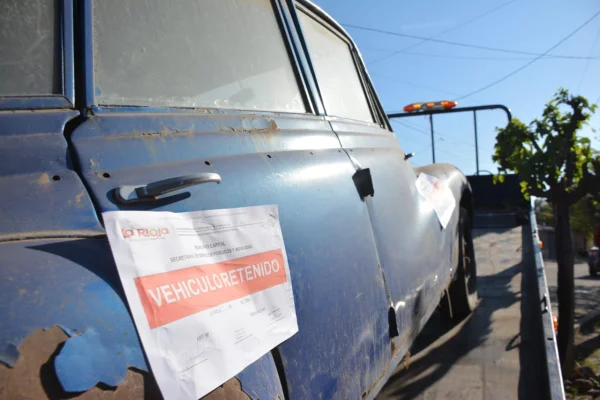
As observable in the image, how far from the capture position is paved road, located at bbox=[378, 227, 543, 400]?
2824 mm

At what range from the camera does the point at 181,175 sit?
127 centimetres

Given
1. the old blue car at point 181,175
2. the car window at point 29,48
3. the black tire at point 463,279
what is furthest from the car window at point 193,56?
the black tire at point 463,279

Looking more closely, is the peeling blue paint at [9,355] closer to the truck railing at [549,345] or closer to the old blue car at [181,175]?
the old blue car at [181,175]

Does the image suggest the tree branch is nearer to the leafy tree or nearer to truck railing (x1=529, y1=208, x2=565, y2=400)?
the leafy tree

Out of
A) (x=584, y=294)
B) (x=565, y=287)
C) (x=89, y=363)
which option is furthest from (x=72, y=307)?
(x=584, y=294)

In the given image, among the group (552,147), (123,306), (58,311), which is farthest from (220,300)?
(552,147)

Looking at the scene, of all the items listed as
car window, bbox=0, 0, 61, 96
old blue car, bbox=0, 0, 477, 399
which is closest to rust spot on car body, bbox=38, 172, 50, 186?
old blue car, bbox=0, 0, 477, 399

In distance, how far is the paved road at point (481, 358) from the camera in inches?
111

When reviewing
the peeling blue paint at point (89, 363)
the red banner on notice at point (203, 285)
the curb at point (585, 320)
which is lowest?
the curb at point (585, 320)

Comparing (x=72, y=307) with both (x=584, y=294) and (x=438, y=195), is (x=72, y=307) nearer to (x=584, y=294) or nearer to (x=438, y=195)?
(x=438, y=195)

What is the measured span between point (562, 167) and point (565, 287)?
183 centimetres

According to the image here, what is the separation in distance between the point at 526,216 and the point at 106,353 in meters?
8.06

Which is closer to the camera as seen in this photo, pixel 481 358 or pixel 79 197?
pixel 79 197

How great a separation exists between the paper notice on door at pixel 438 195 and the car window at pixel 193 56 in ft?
4.08
